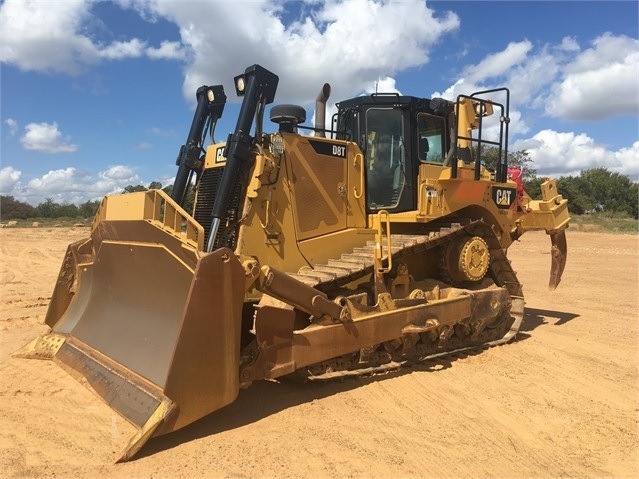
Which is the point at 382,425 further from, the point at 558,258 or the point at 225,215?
the point at 558,258

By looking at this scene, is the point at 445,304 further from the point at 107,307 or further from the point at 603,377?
the point at 107,307

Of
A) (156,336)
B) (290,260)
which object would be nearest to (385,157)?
(290,260)

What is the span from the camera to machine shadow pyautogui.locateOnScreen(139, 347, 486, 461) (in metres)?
4.05

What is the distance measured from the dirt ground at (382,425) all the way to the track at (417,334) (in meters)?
0.18

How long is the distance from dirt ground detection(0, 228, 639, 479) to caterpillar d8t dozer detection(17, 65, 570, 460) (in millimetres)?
232

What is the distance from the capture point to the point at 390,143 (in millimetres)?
6625

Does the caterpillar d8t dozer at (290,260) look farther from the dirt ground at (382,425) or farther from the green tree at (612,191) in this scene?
the green tree at (612,191)

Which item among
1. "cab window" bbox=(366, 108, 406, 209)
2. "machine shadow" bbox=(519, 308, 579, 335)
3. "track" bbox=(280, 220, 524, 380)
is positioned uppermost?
"cab window" bbox=(366, 108, 406, 209)

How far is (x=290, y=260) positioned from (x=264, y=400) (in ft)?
4.74

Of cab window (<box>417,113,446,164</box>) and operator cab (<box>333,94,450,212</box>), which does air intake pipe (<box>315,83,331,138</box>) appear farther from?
cab window (<box>417,113,446,164</box>)

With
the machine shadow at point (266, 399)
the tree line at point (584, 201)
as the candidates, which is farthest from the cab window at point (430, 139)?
the tree line at point (584, 201)

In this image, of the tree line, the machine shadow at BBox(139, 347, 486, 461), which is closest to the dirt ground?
the machine shadow at BBox(139, 347, 486, 461)

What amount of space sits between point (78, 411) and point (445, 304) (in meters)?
3.94

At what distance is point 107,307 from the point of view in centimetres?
543
